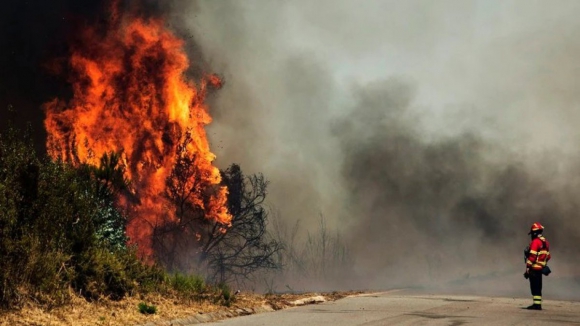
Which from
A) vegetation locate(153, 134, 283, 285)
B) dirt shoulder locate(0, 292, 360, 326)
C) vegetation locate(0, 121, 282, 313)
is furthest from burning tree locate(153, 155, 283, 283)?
A: dirt shoulder locate(0, 292, 360, 326)

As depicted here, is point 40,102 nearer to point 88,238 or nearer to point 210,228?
point 210,228

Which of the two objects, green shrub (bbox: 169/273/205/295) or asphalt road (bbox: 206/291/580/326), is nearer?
asphalt road (bbox: 206/291/580/326)

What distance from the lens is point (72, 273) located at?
11.5m

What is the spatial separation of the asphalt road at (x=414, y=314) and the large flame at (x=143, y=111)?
20540mm

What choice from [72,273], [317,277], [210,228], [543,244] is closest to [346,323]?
[72,273]

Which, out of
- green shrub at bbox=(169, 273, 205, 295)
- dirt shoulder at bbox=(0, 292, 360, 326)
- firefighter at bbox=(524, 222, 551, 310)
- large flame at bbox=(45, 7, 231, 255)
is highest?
large flame at bbox=(45, 7, 231, 255)

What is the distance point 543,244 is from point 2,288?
500 inches

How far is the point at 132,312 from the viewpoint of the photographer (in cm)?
1116

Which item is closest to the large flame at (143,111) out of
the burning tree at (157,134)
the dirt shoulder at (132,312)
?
the burning tree at (157,134)

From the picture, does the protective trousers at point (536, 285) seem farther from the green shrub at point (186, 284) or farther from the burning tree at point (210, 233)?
the burning tree at point (210, 233)

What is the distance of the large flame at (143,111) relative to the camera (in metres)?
32.9

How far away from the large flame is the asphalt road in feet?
67.4

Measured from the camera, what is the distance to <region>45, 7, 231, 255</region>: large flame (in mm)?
32938

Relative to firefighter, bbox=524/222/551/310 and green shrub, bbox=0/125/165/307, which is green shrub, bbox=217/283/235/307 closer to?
green shrub, bbox=0/125/165/307
